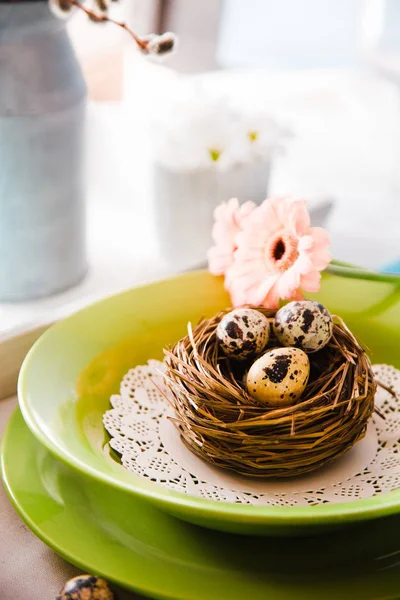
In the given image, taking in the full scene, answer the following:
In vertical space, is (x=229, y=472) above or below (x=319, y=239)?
below

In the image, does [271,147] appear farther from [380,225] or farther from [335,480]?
[335,480]

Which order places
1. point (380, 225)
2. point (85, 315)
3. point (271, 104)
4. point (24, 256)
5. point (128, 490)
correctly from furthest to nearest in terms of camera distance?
point (271, 104), point (380, 225), point (24, 256), point (85, 315), point (128, 490)

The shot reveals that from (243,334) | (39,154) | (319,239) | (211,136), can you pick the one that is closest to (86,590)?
(243,334)

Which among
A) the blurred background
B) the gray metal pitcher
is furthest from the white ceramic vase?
the gray metal pitcher

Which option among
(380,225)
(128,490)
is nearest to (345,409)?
(128,490)

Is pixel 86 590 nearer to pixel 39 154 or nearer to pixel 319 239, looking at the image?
pixel 319 239

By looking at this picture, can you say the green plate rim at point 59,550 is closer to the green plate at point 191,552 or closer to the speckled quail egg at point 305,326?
the green plate at point 191,552
